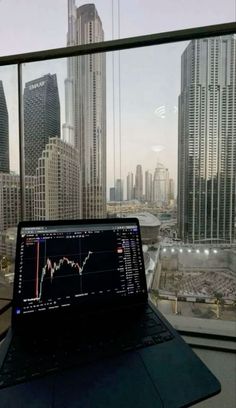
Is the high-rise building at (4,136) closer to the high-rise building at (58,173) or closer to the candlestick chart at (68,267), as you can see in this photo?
the high-rise building at (58,173)

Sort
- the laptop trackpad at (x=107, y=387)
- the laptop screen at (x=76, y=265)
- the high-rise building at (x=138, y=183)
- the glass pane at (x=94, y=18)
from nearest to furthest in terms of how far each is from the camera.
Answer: the laptop trackpad at (x=107, y=387), the laptop screen at (x=76, y=265), the glass pane at (x=94, y=18), the high-rise building at (x=138, y=183)

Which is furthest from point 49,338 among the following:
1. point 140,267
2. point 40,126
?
point 40,126

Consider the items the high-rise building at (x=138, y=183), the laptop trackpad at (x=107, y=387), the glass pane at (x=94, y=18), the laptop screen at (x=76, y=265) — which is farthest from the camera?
the high-rise building at (x=138, y=183)

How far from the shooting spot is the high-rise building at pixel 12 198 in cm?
146

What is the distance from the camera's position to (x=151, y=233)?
139 centimetres

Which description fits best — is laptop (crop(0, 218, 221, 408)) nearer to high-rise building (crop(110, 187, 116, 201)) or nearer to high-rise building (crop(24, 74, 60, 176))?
high-rise building (crop(110, 187, 116, 201))

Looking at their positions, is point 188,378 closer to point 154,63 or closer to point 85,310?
point 85,310

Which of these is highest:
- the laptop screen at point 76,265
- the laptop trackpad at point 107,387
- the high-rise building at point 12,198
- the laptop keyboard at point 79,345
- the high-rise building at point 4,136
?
the high-rise building at point 4,136

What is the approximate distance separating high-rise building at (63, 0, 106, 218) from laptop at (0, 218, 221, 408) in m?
0.49

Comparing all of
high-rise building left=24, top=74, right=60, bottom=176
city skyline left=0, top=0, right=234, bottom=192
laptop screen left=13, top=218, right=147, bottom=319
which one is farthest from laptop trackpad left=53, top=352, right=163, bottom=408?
high-rise building left=24, top=74, right=60, bottom=176

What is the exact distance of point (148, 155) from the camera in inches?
56.9

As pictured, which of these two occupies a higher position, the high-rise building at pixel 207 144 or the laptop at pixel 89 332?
the high-rise building at pixel 207 144

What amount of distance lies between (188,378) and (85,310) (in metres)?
0.41

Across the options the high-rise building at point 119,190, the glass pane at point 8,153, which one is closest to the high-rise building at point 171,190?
the high-rise building at point 119,190
